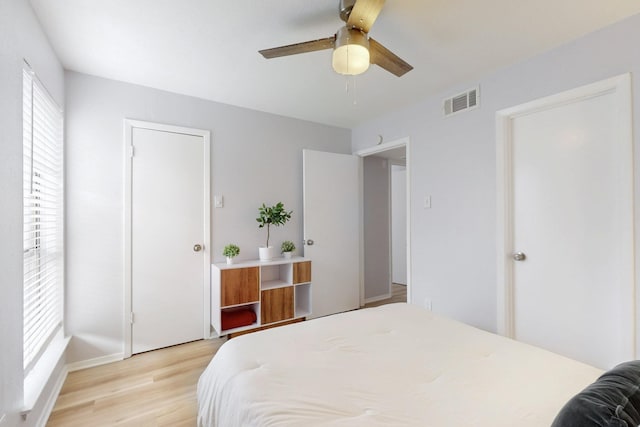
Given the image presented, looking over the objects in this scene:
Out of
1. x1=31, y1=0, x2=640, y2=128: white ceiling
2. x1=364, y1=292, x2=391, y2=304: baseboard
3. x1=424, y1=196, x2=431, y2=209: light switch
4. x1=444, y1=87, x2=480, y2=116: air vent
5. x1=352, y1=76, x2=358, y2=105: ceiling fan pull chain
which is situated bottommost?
x1=364, y1=292, x2=391, y2=304: baseboard

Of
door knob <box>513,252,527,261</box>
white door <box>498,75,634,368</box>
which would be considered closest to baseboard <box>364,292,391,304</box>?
white door <box>498,75,634,368</box>

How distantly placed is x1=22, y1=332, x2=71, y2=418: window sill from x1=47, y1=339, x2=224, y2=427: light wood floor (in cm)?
27

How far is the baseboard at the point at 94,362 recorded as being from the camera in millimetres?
2299

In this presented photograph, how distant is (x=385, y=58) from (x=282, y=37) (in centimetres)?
73

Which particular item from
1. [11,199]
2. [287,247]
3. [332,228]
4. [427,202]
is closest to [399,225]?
[332,228]

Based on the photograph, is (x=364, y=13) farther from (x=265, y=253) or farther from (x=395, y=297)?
(x=395, y=297)

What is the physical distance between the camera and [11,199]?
1366 mm

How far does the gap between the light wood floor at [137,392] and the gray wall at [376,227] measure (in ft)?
7.74

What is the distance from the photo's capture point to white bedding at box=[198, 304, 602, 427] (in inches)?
35.6

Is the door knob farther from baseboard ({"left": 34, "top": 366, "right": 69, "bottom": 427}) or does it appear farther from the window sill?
baseboard ({"left": 34, "top": 366, "right": 69, "bottom": 427})

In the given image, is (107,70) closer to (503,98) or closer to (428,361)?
(428,361)

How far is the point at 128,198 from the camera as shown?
2.51 m

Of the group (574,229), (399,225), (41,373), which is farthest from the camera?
(399,225)

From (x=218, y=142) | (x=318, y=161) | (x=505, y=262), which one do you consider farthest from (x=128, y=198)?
(x=505, y=262)
